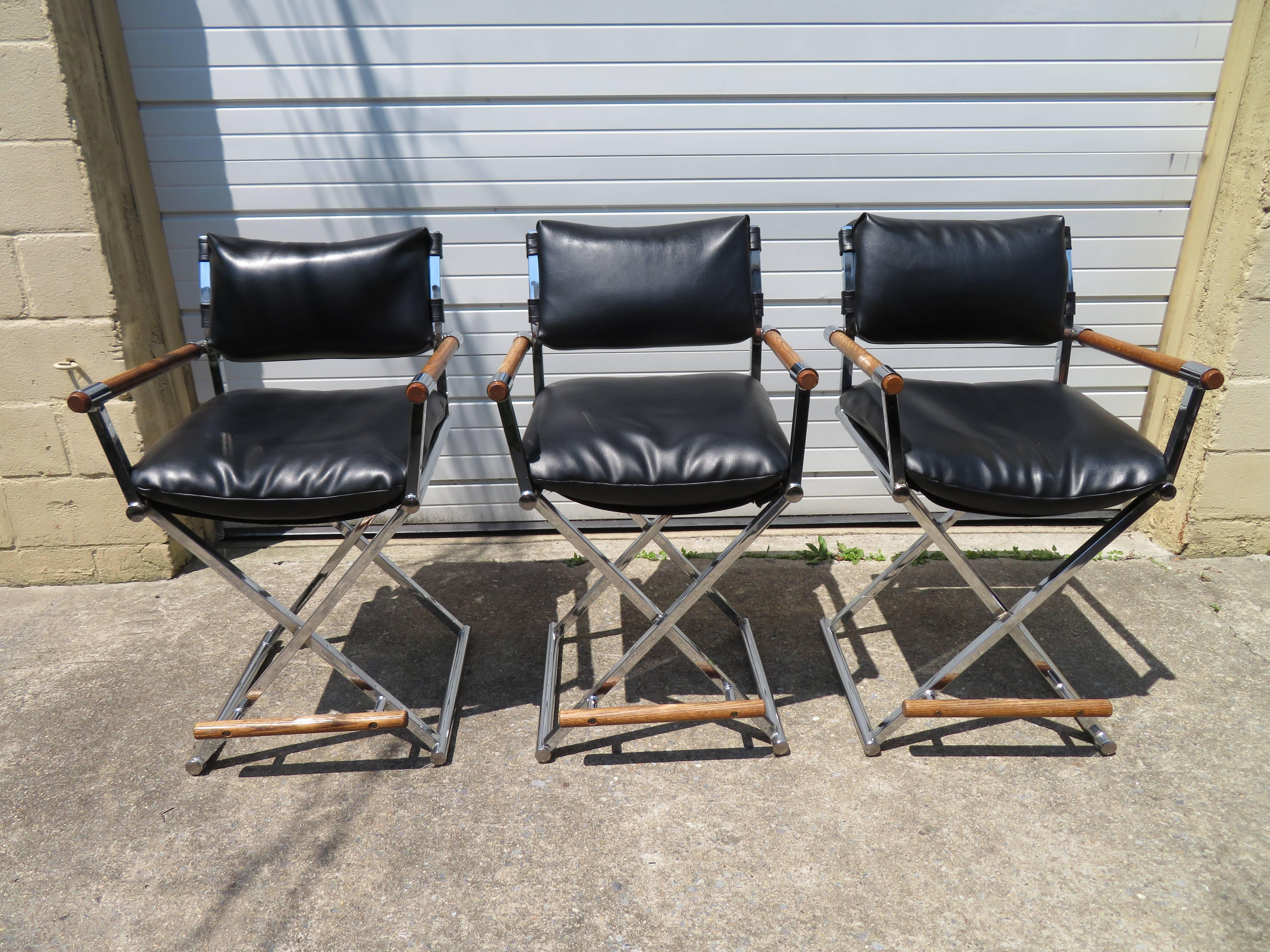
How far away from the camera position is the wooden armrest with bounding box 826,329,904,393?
5.44 feet

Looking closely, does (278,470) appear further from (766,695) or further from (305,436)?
(766,695)

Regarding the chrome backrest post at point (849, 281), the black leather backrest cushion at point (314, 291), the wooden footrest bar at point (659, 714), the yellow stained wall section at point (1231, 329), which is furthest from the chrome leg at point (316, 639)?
the yellow stained wall section at point (1231, 329)

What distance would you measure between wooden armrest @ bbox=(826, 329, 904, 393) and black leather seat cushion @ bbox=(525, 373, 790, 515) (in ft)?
0.77

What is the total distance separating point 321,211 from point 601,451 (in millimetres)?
1477

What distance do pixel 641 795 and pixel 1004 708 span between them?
2.85ft

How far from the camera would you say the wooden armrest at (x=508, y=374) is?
1.62 meters

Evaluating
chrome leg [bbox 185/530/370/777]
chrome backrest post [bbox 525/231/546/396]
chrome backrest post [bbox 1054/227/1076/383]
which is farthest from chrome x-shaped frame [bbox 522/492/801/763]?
chrome backrest post [bbox 1054/227/1076/383]

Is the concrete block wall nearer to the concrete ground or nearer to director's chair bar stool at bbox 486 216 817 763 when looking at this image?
the concrete ground

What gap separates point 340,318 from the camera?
216cm

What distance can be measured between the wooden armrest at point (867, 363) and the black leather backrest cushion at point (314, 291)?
1.08m

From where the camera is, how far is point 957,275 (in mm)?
2172

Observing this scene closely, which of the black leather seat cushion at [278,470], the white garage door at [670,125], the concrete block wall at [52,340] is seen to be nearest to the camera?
the black leather seat cushion at [278,470]

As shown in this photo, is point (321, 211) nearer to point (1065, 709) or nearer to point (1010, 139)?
point (1010, 139)

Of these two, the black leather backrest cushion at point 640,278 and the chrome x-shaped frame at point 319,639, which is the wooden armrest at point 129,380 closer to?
the chrome x-shaped frame at point 319,639
